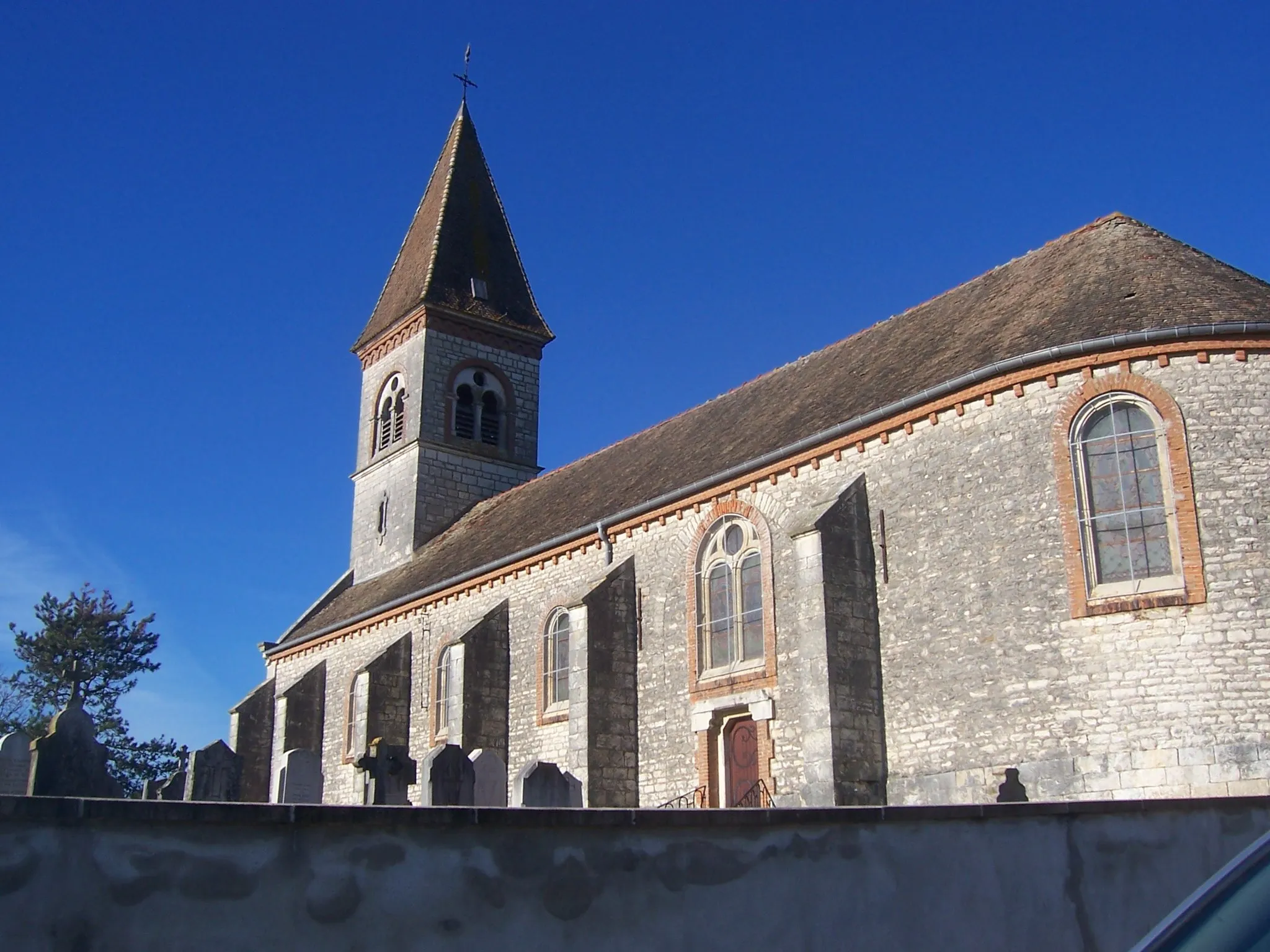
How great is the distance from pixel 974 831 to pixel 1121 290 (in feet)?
34.1

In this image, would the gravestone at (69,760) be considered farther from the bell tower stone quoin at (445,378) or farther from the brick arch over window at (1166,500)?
the bell tower stone quoin at (445,378)

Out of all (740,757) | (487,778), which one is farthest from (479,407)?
(487,778)

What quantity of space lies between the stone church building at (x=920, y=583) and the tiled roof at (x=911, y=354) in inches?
3.3

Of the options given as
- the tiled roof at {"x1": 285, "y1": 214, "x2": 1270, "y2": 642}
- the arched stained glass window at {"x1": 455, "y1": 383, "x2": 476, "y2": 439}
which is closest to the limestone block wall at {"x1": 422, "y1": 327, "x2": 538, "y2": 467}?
the arched stained glass window at {"x1": 455, "y1": 383, "x2": 476, "y2": 439}

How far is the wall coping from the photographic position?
613cm

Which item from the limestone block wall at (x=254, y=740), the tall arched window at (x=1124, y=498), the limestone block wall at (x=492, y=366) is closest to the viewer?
the tall arched window at (x=1124, y=498)

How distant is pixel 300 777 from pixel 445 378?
19069mm

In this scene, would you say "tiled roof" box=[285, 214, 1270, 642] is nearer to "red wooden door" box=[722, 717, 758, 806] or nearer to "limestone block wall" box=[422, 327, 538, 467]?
"red wooden door" box=[722, 717, 758, 806]

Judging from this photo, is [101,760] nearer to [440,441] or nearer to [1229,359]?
[1229,359]

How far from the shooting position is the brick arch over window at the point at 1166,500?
14.8 m

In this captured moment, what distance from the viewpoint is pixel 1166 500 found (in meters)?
15.2

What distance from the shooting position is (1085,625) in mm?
15094

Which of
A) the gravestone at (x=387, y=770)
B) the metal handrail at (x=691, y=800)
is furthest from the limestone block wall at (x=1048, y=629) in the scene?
the gravestone at (x=387, y=770)

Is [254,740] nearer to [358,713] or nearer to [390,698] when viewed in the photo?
[358,713]
